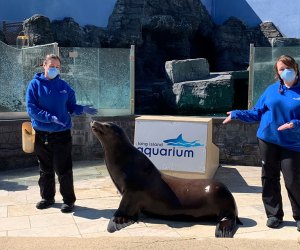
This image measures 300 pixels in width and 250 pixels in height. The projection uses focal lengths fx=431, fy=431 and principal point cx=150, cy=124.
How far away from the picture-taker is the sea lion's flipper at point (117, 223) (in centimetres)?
430

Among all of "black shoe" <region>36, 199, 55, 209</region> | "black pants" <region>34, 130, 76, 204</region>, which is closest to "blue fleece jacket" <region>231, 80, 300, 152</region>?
"black pants" <region>34, 130, 76, 204</region>

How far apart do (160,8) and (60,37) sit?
6.59 m

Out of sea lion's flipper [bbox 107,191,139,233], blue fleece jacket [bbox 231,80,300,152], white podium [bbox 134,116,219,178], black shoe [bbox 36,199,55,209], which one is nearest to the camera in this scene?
blue fleece jacket [bbox 231,80,300,152]

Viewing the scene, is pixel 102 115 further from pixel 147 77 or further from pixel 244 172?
pixel 147 77

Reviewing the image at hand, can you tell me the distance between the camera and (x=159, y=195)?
450cm

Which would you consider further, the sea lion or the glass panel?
the glass panel

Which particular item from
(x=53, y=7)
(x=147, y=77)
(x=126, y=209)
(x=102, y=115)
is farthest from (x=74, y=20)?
(x=126, y=209)

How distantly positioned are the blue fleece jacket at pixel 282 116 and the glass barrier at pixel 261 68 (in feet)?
12.1

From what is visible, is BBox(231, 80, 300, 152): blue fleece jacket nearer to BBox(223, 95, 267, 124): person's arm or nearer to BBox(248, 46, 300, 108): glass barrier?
BBox(223, 95, 267, 124): person's arm

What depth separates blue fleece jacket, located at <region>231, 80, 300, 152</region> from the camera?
414 cm

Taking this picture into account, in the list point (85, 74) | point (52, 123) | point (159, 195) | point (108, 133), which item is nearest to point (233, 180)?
point (159, 195)

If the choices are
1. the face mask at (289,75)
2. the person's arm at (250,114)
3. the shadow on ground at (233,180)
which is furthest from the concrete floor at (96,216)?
the face mask at (289,75)

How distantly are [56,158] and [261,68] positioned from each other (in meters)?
4.61

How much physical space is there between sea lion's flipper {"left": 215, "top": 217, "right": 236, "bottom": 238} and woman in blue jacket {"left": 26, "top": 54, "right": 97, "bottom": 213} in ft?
5.79
